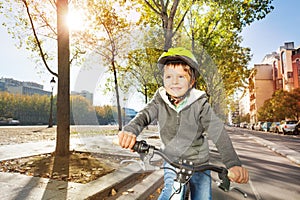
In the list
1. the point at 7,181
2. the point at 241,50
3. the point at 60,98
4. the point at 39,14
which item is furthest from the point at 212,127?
the point at 241,50

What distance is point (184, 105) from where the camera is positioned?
191 centimetres

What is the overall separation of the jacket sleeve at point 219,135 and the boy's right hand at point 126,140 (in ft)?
2.05

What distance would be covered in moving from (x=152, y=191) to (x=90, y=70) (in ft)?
11.4

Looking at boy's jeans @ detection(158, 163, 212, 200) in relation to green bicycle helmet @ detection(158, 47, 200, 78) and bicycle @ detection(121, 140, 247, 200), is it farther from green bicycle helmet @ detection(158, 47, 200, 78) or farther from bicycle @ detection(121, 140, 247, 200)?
green bicycle helmet @ detection(158, 47, 200, 78)

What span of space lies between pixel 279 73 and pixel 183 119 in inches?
2862

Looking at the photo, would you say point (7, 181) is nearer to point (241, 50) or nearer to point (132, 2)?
point (132, 2)

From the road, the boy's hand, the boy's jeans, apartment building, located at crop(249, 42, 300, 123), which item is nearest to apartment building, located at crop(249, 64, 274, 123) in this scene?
apartment building, located at crop(249, 42, 300, 123)

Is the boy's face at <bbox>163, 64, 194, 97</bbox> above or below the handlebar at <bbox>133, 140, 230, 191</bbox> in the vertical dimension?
above

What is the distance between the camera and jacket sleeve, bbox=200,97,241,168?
1655 millimetres

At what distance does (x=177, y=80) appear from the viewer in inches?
72.4

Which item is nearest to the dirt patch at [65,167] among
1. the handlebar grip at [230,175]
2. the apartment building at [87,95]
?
the apartment building at [87,95]

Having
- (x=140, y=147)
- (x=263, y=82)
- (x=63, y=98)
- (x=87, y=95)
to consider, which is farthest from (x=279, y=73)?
(x=140, y=147)

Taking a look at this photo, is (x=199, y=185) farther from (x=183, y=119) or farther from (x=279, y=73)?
(x=279, y=73)

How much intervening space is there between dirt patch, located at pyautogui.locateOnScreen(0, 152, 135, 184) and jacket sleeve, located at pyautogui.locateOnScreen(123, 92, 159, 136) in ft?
11.8
